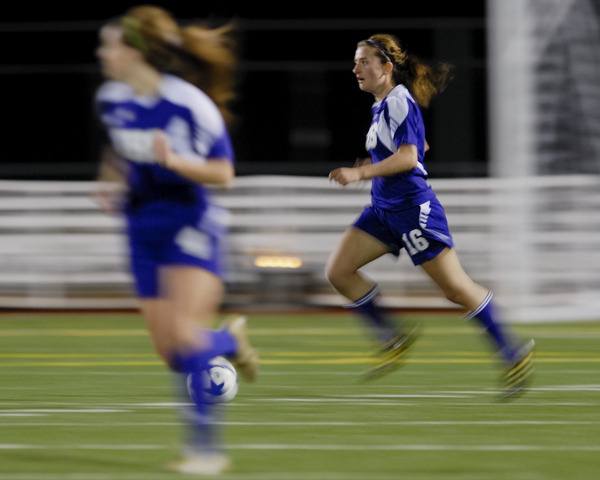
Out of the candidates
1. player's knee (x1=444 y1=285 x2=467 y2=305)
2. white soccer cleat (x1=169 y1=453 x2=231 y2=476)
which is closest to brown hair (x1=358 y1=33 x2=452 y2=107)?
player's knee (x1=444 y1=285 x2=467 y2=305)

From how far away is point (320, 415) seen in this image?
804cm

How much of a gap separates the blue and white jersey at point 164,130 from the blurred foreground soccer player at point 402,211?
2.06 metres

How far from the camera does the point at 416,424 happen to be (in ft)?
25.3

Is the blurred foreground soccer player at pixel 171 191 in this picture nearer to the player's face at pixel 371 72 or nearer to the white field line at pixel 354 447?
the white field line at pixel 354 447

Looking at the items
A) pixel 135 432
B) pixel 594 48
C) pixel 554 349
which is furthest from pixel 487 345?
pixel 135 432

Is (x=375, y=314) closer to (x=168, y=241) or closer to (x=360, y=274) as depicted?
(x=360, y=274)

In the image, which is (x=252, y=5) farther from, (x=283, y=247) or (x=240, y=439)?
(x=240, y=439)

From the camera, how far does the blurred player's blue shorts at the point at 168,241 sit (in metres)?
6.29

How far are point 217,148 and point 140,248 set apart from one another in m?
0.48

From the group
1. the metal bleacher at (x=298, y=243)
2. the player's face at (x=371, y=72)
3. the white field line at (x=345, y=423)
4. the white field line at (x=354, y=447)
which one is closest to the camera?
the white field line at (x=354, y=447)

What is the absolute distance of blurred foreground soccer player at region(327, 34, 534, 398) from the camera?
8.68 metres

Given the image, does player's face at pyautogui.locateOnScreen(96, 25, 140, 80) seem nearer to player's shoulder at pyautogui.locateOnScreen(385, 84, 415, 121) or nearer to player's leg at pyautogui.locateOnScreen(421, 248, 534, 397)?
player's shoulder at pyautogui.locateOnScreen(385, 84, 415, 121)

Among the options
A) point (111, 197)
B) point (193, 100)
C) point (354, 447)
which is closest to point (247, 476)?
point (354, 447)

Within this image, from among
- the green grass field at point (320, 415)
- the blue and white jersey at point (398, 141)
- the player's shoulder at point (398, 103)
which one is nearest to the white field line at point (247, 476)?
the green grass field at point (320, 415)
